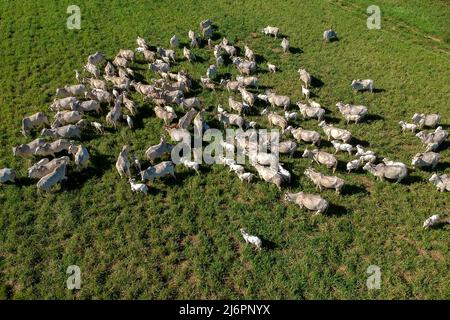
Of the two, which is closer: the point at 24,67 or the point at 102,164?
the point at 102,164

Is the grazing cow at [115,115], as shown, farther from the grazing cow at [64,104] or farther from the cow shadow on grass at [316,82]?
the cow shadow on grass at [316,82]

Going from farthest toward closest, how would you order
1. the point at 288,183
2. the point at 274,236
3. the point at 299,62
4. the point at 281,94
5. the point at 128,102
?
the point at 299,62
the point at 281,94
the point at 128,102
the point at 288,183
the point at 274,236

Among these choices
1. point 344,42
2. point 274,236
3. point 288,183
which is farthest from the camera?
point 344,42

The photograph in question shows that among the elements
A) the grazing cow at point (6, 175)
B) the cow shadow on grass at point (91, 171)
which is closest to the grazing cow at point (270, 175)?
the cow shadow on grass at point (91, 171)

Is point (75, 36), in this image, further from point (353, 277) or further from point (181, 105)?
point (353, 277)

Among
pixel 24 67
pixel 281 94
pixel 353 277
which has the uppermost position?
pixel 24 67

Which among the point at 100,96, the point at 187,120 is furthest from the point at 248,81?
the point at 100,96

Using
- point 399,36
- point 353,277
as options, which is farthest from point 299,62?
point 353,277
